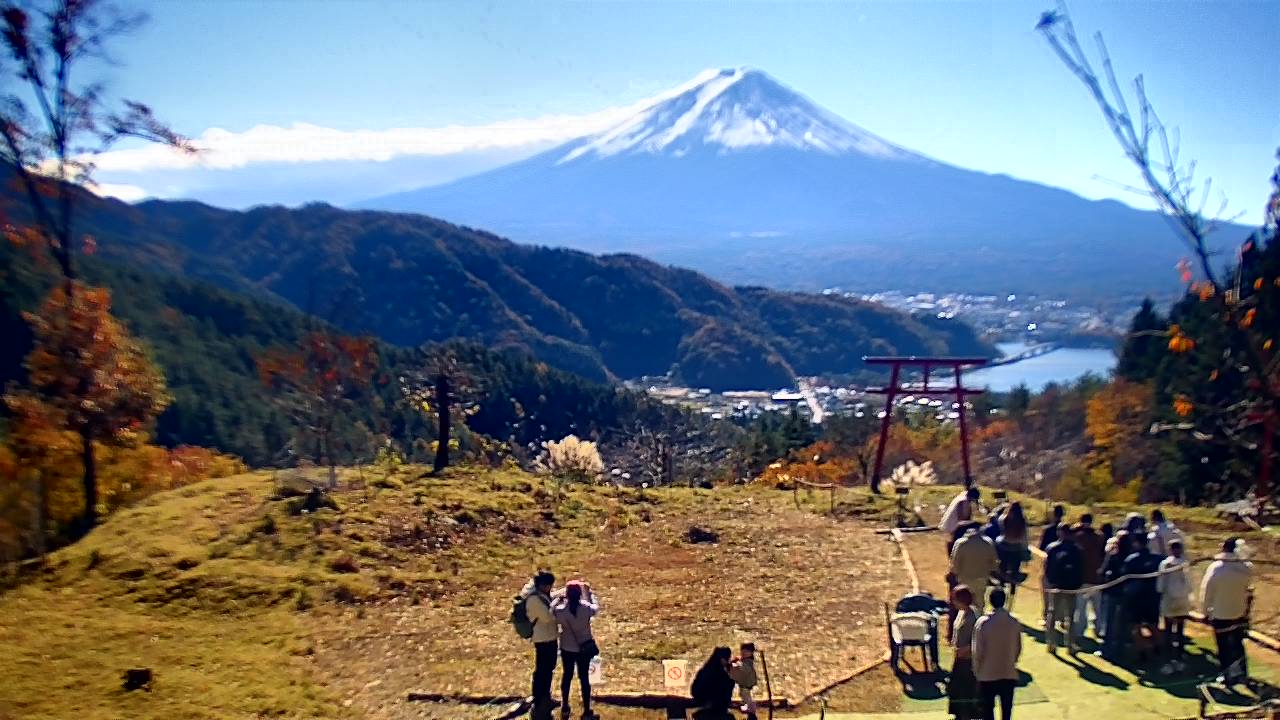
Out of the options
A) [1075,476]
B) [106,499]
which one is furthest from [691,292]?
[106,499]

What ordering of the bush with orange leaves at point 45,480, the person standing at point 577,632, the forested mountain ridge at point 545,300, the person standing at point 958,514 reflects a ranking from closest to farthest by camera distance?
1. the person standing at point 577,632
2. the person standing at point 958,514
3. the bush with orange leaves at point 45,480
4. the forested mountain ridge at point 545,300

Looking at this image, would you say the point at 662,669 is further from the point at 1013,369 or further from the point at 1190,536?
the point at 1013,369

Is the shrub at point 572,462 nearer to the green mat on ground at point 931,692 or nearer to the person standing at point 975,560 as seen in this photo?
the person standing at point 975,560

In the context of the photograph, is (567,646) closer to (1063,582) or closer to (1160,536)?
(1063,582)

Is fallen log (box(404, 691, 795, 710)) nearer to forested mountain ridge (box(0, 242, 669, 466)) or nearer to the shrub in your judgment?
the shrub

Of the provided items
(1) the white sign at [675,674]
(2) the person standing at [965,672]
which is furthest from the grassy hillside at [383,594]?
(2) the person standing at [965,672]

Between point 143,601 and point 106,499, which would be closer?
point 143,601
